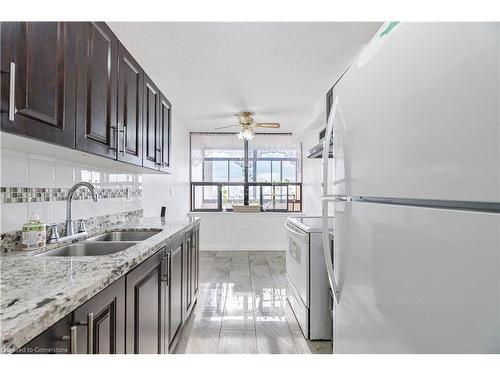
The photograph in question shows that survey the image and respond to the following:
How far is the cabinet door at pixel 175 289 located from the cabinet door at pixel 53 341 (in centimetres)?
99

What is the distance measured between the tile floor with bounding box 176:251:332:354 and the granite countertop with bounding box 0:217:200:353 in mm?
1232

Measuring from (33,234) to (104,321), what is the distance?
2.49ft

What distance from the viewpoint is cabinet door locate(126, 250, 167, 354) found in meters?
1.16

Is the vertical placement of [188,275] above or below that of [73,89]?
below

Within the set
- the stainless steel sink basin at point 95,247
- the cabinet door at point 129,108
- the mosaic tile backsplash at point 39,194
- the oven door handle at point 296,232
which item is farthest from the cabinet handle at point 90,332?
the oven door handle at point 296,232

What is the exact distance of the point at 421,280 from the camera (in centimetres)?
68

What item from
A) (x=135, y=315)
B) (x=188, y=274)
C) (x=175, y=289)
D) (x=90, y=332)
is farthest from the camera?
(x=188, y=274)

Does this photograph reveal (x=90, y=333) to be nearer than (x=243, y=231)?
Yes

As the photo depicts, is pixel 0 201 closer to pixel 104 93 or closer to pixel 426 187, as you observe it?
pixel 104 93

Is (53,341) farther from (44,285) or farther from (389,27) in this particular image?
(389,27)

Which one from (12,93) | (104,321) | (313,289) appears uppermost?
(12,93)

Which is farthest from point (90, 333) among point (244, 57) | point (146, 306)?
point (244, 57)

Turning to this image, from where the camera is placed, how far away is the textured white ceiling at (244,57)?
6.56 feet

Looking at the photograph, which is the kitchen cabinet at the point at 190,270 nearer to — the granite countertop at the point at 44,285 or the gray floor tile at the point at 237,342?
→ the gray floor tile at the point at 237,342
